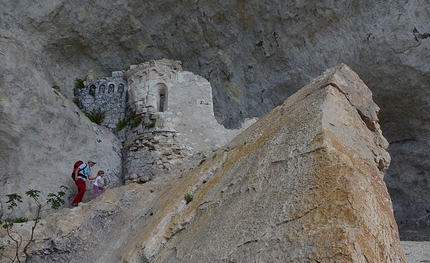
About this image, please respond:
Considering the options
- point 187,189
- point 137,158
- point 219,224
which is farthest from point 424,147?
point 219,224

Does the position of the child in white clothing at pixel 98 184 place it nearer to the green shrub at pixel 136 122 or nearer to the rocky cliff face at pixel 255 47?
the green shrub at pixel 136 122

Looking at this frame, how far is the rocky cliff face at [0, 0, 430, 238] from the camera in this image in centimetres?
1177

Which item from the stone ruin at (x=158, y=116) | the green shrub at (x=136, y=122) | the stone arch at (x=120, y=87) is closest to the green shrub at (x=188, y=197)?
the stone ruin at (x=158, y=116)

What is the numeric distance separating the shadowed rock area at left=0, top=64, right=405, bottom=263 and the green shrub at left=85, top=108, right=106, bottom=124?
490cm

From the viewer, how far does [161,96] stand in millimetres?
12016

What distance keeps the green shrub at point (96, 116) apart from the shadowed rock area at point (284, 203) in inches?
193

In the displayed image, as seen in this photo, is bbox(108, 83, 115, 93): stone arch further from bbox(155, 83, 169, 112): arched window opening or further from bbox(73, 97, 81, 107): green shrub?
bbox(155, 83, 169, 112): arched window opening

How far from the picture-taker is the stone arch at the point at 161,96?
11.7 metres

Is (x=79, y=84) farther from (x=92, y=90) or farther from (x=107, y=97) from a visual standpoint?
(x=107, y=97)

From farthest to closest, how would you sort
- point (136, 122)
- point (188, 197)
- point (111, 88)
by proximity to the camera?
point (111, 88), point (136, 122), point (188, 197)

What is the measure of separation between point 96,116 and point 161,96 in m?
1.76

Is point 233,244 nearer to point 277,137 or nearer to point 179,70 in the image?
point 277,137

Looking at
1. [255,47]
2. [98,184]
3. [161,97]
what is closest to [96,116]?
[161,97]

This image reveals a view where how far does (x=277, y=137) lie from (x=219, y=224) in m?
1.20
